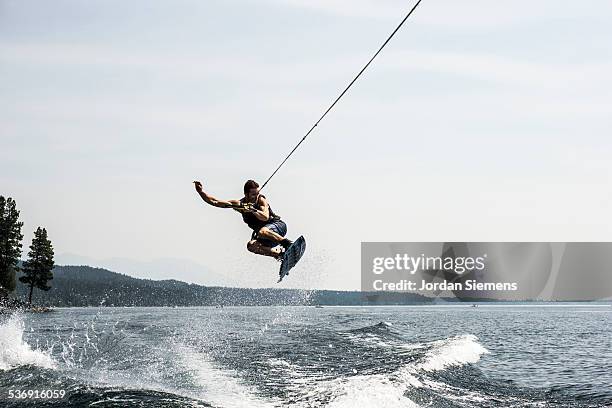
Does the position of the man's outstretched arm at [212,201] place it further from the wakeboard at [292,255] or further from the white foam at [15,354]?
the white foam at [15,354]

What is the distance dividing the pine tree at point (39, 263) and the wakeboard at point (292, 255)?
333ft

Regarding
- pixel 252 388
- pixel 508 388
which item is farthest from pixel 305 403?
pixel 508 388

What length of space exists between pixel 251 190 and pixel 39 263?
103m

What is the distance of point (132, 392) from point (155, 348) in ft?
53.6

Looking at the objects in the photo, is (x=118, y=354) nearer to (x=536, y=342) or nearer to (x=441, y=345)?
(x=441, y=345)

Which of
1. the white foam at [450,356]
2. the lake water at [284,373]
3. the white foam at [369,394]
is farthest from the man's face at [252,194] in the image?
the white foam at [450,356]

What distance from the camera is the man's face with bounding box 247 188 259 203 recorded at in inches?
792

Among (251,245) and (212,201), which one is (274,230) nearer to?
(251,245)

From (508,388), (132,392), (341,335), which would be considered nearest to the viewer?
(132,392)

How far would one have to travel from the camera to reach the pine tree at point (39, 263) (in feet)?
369

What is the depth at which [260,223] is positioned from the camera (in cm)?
2027

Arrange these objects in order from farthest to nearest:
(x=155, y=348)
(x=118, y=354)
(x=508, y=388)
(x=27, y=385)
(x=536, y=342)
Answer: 1. (x=536, y=342)
2. (x=155, y=348)
3. (x=118, y=354)
4. (x=508, y=388)
5. (x=27, y=385)

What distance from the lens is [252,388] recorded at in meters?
22.9

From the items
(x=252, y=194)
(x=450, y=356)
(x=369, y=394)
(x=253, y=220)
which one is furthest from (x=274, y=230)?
(x=450, y=356)
